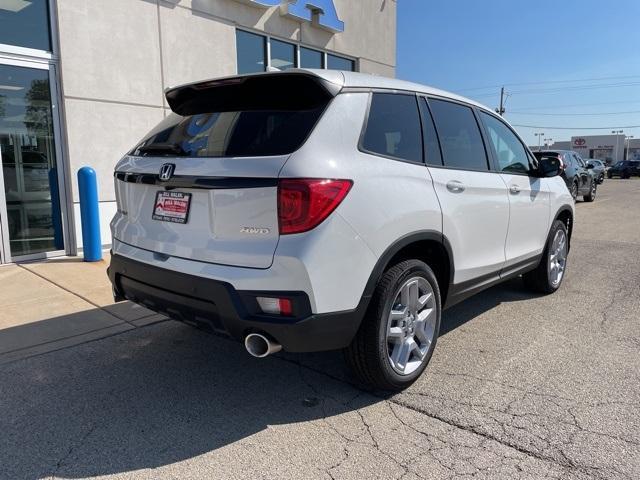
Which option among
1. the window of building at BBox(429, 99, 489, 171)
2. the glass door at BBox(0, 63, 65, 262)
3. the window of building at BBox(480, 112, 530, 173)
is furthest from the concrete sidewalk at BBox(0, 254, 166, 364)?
the window of building at BBox(480, 112, 530, 173)

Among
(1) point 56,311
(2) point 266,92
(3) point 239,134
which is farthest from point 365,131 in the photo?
(1) point 56,311

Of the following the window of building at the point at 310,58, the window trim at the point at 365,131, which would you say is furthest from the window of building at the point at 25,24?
the window trim at the point at 365,131

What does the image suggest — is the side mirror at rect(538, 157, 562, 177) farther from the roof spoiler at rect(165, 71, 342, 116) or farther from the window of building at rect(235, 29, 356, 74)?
the window of building at rect(235, 29, 356, 74)

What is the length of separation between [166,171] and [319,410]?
1652 millimetres

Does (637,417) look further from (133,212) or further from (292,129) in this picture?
(133,212)

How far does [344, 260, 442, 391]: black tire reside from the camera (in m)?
2.91

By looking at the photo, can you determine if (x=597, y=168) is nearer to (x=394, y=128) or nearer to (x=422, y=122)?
(x=422, y=122)

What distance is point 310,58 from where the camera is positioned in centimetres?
1065

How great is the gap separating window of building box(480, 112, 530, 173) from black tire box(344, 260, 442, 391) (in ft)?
5.69

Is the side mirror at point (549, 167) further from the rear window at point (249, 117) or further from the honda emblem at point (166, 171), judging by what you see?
the honda emblem at point (166, 171)

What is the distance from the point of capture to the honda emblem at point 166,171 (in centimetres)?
289

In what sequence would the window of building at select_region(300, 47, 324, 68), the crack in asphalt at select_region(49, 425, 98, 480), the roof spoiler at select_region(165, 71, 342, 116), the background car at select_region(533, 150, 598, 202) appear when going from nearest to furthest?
the crack in asphalt at select_region(49, 425, 98, 480), the roof spoiler at select_region(165, 71, 342, 116), the window of building at select_region(300, 47, 324, 68), the background car at select_region(533, 150, 598, 202)

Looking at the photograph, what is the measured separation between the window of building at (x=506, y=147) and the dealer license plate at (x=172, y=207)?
265cm

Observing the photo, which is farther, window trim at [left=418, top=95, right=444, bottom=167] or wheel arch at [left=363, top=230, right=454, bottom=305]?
window trim at [left=418, top=95, right=444, bottom=167]
